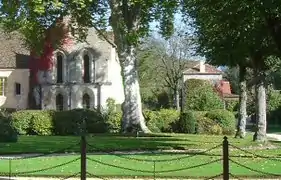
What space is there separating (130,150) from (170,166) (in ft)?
23.4

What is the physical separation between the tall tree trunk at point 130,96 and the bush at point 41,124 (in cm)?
534

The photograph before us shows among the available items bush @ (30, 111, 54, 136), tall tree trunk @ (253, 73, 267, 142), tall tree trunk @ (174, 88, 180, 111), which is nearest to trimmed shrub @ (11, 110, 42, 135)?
bush @ (30, 111, 54, 136)

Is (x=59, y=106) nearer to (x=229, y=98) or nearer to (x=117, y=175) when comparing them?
(x=229, y=98)

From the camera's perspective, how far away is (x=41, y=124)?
38.2m

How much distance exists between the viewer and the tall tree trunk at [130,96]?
36750 millimetres

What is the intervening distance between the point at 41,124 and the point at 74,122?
2.26m

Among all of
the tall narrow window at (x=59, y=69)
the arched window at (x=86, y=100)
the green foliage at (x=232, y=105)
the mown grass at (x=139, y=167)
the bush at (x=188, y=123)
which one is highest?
the tall narrow window at (x=59, y=69)

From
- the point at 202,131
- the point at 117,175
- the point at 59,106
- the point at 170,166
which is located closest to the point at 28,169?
the point at 117,175

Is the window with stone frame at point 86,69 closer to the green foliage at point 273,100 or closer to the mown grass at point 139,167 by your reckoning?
the green foliage at point 273,100

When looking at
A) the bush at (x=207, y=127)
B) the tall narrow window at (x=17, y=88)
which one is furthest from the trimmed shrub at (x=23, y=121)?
the tall narrow window at (x=17, y=88)

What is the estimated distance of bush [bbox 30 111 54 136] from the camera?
3803 cm

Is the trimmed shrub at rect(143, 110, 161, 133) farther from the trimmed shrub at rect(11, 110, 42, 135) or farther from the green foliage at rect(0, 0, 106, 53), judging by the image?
the trimmed shrub at rect(11, 110, 42, 135)

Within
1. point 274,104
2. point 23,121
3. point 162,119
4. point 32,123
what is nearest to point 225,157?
point 32,123

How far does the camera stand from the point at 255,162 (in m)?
18.3
